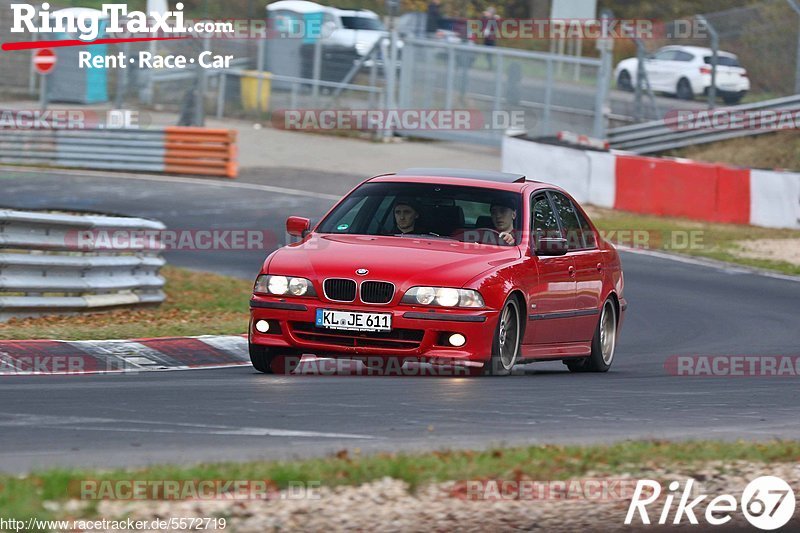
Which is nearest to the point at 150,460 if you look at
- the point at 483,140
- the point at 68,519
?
the point at 68,519

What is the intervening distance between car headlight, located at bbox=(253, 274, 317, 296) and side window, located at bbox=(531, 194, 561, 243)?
186cm

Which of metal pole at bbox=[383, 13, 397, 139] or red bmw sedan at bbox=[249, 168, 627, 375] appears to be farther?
metal pole at bbox=[383, 13, 397, 139]

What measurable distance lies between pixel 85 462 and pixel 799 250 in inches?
694

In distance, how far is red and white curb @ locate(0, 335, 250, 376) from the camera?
959cm

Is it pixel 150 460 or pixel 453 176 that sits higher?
pixel 453 176

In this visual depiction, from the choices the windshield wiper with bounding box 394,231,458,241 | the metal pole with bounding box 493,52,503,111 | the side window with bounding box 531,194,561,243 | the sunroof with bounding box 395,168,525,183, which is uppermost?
the metal pole with bounding box 493,52,503,111

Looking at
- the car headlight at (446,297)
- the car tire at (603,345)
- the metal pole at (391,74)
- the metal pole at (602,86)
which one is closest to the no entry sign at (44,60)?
the metal pole at (391,74)

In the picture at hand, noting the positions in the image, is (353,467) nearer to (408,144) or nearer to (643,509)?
(643,509)

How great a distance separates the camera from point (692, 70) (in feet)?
96.7

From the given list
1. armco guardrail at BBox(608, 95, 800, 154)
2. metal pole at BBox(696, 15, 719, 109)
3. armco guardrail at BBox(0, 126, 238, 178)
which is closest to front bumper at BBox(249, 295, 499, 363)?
armco guardrail at BBox(0, 126, 238, 178)

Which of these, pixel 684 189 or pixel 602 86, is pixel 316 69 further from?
pixel 684 189

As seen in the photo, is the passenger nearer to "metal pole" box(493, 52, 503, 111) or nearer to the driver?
the driver

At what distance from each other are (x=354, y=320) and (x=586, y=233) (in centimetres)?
288

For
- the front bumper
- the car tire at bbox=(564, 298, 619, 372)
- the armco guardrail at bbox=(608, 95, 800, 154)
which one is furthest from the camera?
the armco guardrail at bbox=(608, 95, 800, 154)
